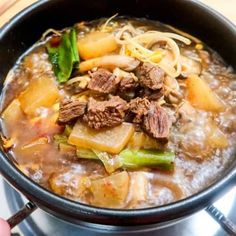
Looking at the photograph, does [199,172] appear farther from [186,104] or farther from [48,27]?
[48,27]

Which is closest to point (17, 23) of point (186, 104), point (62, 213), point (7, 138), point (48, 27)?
point (48, 27)

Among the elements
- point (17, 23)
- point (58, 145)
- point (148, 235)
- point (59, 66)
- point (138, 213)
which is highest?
point (17, 23)

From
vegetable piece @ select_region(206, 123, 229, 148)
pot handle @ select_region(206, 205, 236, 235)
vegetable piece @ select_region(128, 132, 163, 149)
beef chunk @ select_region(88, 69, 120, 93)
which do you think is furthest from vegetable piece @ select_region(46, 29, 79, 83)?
pot handle @ select_region(206, 205, 236, 235)

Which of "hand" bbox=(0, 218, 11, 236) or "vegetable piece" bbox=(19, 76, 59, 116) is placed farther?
"vegetable piece" bbox=(19, 76, 59, 116)

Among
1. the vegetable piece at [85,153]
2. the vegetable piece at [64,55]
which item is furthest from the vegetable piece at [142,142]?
the vegetable piece at [64,55]

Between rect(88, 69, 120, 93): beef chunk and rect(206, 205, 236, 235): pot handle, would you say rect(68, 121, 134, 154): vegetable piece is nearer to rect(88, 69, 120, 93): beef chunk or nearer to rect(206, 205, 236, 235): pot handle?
rect(88, 69, 120, 93): beef chunk

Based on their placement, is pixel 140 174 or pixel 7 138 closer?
pixel 140 174
